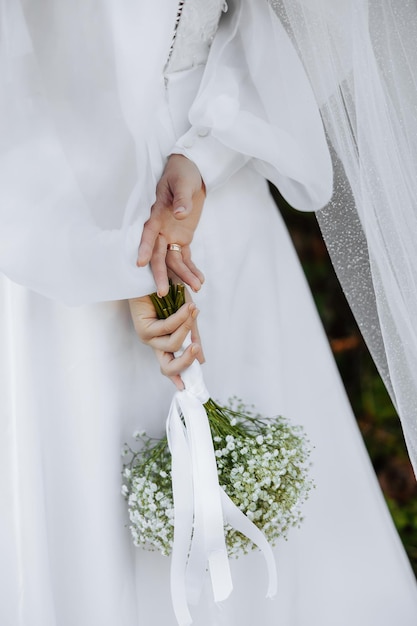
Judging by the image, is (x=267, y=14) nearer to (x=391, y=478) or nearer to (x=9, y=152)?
(x=9, y=152)

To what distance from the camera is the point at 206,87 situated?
3.89 feet

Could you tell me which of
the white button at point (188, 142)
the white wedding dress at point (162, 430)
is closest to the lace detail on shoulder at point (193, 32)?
the white wedding dress at point (162, 430)

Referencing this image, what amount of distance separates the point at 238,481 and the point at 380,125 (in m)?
0.55

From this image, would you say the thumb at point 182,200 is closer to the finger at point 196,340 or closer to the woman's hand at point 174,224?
the woman's hand at point 174,224

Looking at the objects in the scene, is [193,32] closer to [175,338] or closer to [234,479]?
[175,338]

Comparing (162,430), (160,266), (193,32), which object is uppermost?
(193,32)

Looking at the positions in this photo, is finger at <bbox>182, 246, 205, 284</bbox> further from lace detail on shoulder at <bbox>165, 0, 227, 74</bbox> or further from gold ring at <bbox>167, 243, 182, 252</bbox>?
lace detail on shoulder at <bbox>165, 0, 227, 74</bbox>

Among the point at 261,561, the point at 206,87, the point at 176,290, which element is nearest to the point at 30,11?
the point at 206,87

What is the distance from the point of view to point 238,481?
1.03 metres

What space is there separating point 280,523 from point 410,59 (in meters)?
0.72

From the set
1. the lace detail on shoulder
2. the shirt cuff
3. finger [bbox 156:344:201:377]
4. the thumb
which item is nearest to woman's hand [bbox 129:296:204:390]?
finger [bbox 156:344:201:377]

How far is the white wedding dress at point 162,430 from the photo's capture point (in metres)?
1.11

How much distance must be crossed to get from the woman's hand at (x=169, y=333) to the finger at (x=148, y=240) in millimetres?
76

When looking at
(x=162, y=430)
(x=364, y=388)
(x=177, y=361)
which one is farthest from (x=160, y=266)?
(x=364, y=388)
